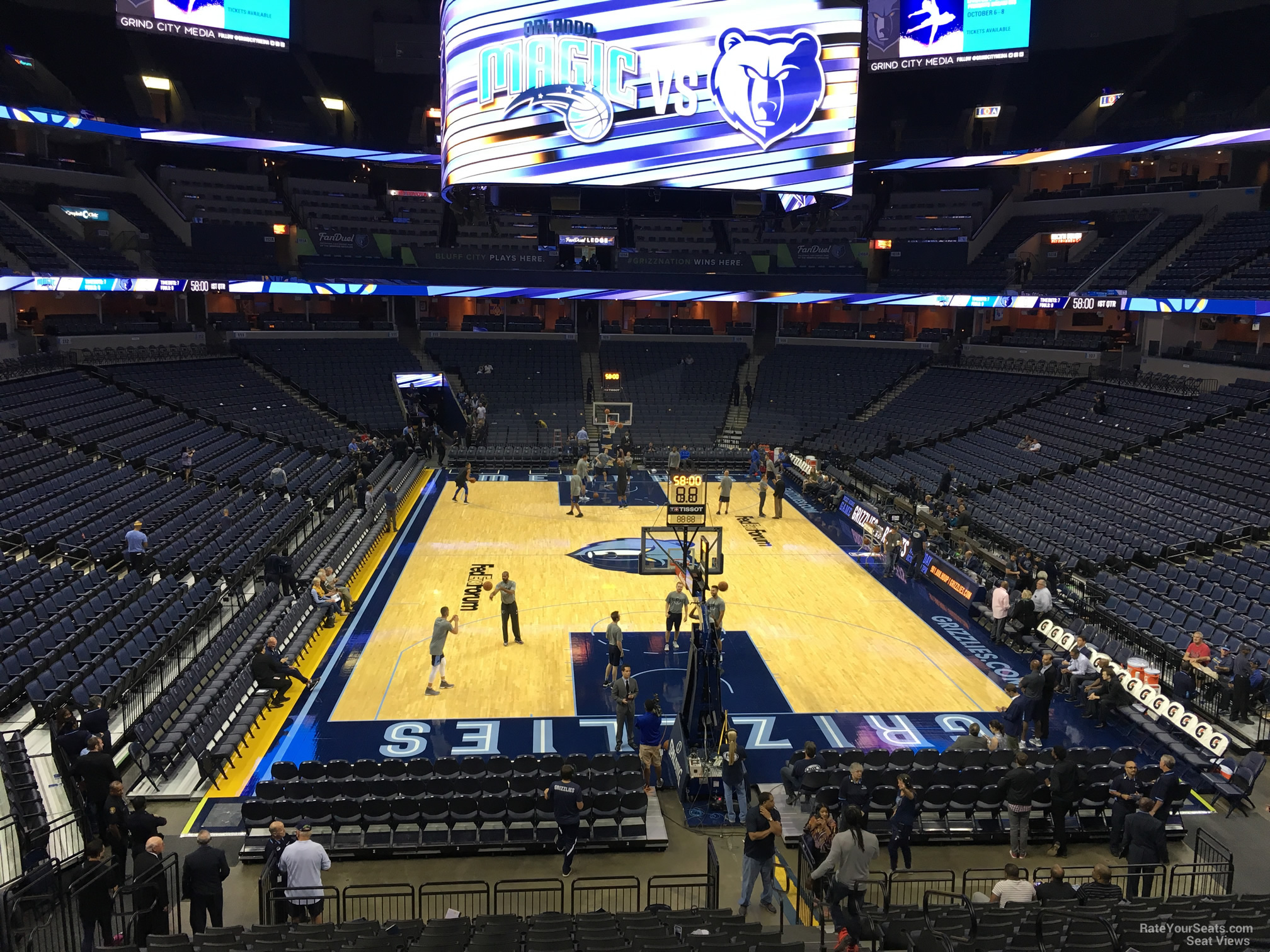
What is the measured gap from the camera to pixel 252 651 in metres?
17.3

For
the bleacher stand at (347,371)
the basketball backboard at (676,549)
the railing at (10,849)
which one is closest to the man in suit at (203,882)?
the railing at (10,849)

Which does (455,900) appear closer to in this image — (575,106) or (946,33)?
(575,106)

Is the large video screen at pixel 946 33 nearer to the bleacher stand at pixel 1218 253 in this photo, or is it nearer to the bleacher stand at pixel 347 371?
the bleacher stand at pixel 1218 253

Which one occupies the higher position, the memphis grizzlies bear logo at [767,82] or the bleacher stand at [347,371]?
the memphis grizzlies bear logo at [767,82]

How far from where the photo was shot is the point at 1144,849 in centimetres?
1118

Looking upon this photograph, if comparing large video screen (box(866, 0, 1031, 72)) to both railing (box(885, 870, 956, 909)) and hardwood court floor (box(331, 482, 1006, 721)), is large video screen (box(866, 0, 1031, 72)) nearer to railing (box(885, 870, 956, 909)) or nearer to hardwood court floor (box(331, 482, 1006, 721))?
hardwood court floor (box(331, 482, 1006, 721))

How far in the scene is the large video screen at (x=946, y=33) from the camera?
39094mm

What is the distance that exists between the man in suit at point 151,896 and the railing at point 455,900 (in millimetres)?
2639

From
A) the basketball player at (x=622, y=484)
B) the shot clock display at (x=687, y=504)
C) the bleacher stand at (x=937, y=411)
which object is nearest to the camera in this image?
the shot clock display at (x=687, y=504)

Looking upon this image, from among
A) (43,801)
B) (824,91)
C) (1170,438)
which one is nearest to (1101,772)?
(43,801)

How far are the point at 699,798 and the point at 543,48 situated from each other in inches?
1076

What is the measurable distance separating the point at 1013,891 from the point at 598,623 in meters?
12.7

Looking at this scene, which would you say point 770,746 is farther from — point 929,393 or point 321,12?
point 321,12

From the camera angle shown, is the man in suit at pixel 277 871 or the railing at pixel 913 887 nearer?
the man in suit at pixel 277 871
